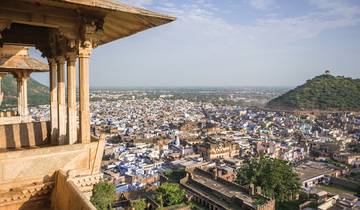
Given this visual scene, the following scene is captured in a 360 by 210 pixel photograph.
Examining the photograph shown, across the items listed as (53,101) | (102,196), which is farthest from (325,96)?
(53,101)

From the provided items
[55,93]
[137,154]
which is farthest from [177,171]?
[55,93]

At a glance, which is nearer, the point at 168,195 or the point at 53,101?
the point at 53,101

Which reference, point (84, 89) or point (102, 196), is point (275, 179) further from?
point (84, 89)

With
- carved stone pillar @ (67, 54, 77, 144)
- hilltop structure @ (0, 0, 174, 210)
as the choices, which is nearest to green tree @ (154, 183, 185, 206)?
hilltop structure @ (0, 0, 174, 210)

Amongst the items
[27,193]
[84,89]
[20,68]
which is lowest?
[27,193]

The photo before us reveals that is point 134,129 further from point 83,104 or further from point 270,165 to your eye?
point 83,104

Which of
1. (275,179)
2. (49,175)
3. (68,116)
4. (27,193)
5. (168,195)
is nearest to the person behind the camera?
(27,193)
